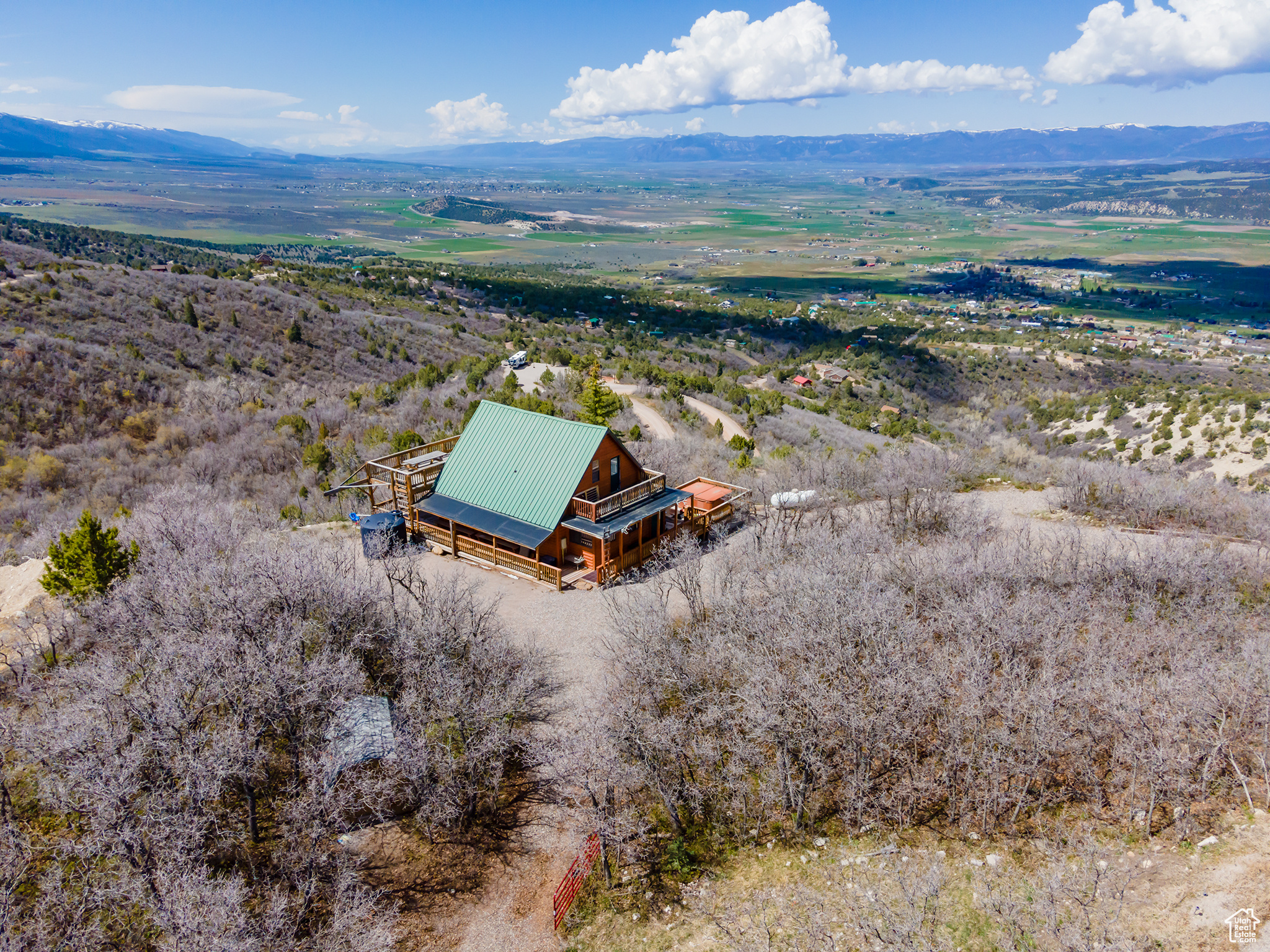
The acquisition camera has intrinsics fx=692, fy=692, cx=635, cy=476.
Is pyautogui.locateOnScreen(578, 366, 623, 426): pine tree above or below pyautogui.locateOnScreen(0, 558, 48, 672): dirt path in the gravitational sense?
above

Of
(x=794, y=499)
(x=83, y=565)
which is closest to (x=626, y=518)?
(x=794, y=499)

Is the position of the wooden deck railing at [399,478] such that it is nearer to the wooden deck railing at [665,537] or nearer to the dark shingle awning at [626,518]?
the dark shingle awning at [626,518]

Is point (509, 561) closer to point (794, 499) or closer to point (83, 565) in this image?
point (794, 499)

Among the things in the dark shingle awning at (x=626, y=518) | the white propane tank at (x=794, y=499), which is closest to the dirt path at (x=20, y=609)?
the dark shingle awning at (x=626, y=518)

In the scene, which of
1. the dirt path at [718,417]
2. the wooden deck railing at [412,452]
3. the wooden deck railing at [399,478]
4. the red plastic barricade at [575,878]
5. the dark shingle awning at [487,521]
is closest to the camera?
the red plastic barricade at [575,878]

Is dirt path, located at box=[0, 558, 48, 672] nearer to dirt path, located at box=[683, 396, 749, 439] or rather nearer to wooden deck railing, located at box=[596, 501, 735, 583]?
wooden deck railing, located at box=[596, 501, 735, 583]

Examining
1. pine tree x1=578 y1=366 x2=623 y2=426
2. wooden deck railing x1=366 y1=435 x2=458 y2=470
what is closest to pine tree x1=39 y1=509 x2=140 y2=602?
wooden deck railing x1=366 y1=435 x2=458 y2=470

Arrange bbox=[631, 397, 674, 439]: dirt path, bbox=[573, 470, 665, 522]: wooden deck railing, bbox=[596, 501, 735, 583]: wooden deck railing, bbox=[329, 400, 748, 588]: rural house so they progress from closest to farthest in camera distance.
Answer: bbox=[573, 470, 665, 522]: wooden deck railing < bbox=[329, 400, 748, 588]: rural house < bbox=[596, 501, 735, 583]: wooden deck railing < bbox=[631, 397, 674, 439]: dirt path

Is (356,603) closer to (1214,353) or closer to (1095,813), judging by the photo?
(1095,813)
